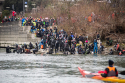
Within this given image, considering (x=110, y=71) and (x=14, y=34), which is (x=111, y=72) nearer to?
(x=110, y=71)

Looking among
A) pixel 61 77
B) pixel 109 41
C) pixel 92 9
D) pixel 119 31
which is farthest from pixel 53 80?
pixel 92 9

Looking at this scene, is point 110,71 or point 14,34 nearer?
point 110,71

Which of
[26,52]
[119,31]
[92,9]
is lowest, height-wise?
[26,52]

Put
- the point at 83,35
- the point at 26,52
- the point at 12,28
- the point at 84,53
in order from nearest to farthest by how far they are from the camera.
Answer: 1. the point at 84,53
2. the point at 26,52
3. the point at 83,35
4. the point at 12,28

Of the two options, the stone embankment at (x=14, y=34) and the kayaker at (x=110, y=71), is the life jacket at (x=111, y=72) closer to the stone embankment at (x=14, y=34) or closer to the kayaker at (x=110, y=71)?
the kayaker at (x=110, y=71)

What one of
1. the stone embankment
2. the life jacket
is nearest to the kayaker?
the life jacket

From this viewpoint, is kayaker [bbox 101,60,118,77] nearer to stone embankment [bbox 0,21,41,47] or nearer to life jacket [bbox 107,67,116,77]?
life jacket [bbox 107,67,116,77]

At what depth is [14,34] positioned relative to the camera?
5912 centimetres

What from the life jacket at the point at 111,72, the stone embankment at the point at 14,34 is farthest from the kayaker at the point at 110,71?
the stone embankment at the point at 14,34

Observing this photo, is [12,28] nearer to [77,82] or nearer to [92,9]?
[92,9]

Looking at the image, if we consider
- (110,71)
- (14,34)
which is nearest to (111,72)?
(110,71)

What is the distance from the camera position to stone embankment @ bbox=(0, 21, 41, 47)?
55.7 metres

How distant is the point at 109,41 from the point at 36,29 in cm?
1779

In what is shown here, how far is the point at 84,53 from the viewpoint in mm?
37500
